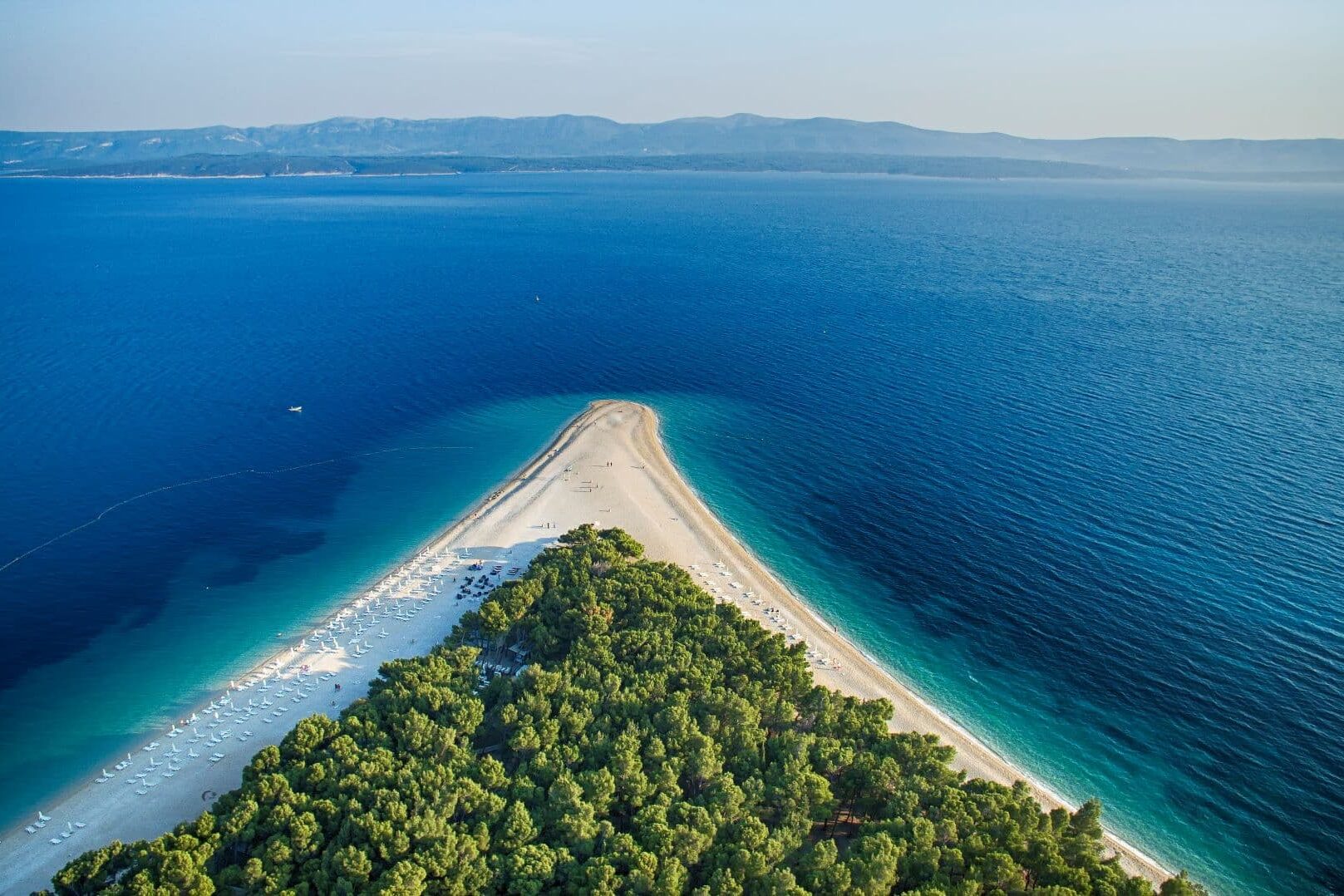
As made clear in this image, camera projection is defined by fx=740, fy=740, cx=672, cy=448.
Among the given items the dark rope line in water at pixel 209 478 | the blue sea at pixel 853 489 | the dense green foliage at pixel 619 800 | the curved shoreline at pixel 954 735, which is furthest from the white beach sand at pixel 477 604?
the dark rope line in water at pixel 209 478

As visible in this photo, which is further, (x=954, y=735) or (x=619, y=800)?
(x=954, y=735)

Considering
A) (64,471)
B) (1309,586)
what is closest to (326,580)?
(64,471)

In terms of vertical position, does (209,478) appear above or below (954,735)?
above

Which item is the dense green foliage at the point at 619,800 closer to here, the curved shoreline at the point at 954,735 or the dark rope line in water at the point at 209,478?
the curved shoreline at the point at 954,735

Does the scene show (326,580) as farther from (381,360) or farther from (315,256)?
(315,256)

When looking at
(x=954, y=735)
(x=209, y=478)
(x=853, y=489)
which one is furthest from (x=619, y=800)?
(x=209, y=478)

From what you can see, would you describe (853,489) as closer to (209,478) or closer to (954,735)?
(954,735)

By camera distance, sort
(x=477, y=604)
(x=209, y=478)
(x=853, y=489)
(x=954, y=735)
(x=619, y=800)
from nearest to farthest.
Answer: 1. (x=619, y=800)
2. (x=954, y=735)
3. (x=477, y=604)
4. (x=853, y=489)
5. (x=209, y=478)
